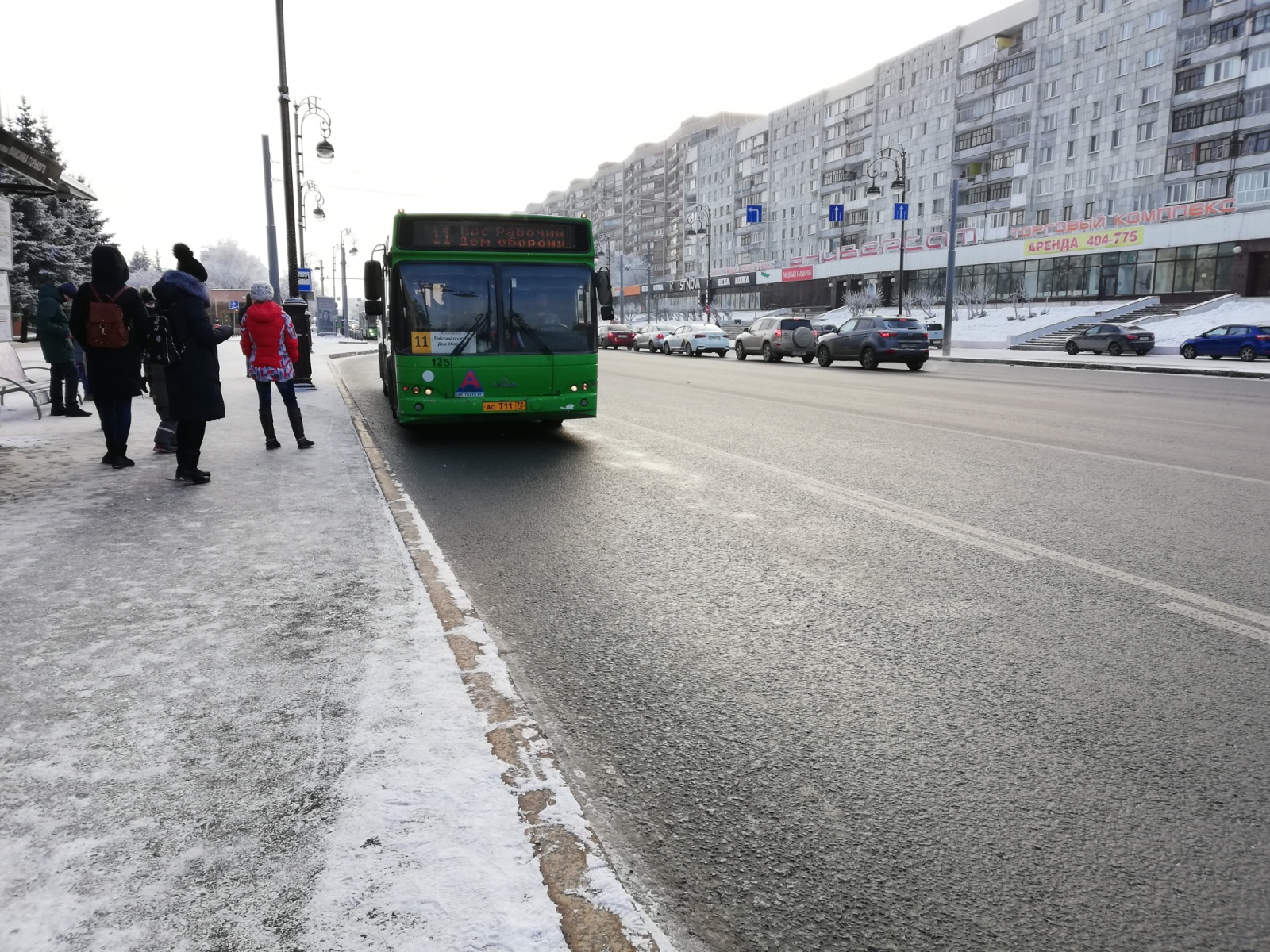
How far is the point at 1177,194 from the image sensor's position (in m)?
57.4

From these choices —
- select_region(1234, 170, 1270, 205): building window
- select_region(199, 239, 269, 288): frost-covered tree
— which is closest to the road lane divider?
select_region(1234, 170, 1270, 205): building window

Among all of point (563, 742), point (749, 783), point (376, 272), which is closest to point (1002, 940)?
point (749, 783)

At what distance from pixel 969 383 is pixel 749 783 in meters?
19.4

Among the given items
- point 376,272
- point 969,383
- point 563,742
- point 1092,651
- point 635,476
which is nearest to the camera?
point 563,742

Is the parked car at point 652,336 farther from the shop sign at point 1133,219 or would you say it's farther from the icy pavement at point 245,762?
the icy pavement at point 245,762

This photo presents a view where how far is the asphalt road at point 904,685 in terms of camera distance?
7.39 ft

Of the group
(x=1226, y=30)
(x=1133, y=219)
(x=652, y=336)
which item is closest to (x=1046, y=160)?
(x=1226, y=30)

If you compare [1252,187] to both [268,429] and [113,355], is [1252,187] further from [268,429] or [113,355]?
[113,355]

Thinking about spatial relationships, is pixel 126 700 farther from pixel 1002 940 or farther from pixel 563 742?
pixel 1002 940

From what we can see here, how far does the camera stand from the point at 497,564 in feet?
17.5

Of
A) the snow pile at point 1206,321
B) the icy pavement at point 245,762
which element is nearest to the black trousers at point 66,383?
the icy pavement at point 245,762

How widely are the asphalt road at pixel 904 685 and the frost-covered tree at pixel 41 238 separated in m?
41.3

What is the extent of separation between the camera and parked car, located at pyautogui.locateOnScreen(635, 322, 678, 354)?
43094mm

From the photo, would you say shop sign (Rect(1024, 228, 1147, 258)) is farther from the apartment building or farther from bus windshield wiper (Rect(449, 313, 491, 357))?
bus windshield wiper (Rect(449, 313, 491, 357))
